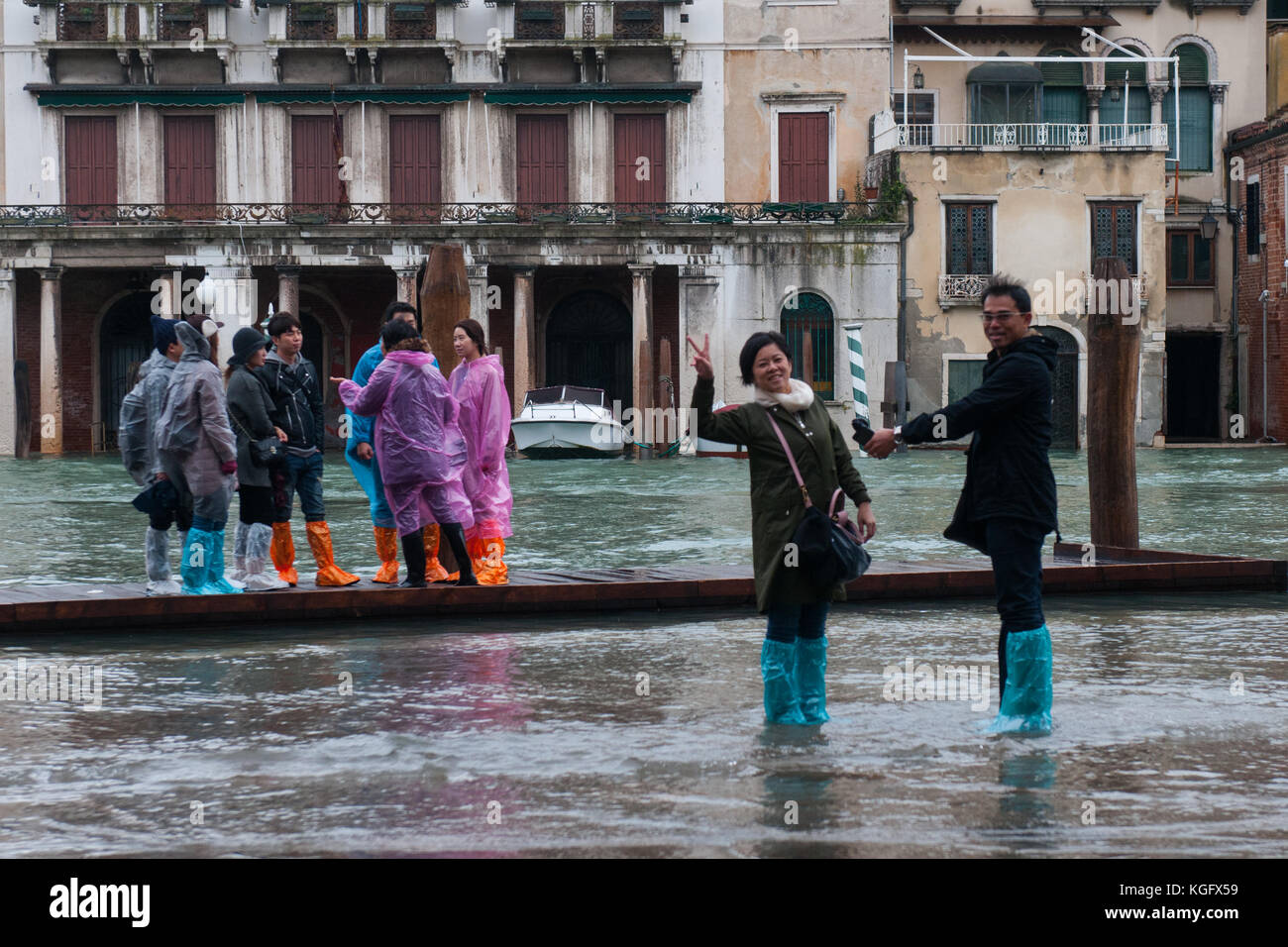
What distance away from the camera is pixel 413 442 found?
1021cm

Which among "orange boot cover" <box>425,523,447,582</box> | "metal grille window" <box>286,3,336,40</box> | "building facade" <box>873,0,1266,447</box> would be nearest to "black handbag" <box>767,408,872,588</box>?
"orange boot cover" <box>425,523,447,582</box>

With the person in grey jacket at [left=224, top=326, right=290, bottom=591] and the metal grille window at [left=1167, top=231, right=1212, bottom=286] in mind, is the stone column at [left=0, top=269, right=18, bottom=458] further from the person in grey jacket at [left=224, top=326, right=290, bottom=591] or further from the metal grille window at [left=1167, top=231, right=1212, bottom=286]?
the person in grey jacket at [left=224, top=326, right=290, bottom=591]

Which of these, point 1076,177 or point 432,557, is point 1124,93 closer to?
point 1076,177

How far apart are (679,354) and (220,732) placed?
32408 mm

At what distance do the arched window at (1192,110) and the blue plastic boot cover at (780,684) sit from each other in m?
36.4

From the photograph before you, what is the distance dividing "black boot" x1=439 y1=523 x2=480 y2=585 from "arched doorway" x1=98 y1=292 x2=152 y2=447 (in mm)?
29741

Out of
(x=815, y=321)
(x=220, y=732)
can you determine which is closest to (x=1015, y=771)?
(x=220, y=732)

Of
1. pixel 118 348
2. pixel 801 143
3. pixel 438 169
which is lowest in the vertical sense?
pixel 118 348

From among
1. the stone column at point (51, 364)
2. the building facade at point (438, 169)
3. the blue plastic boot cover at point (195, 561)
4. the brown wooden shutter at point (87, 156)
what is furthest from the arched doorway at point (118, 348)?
the blue plastic boot cover at point (195, 561)

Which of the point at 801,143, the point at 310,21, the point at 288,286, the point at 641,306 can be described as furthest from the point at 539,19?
the point at 288,286

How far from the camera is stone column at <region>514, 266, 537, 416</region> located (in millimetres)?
35750

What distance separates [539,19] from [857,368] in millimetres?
10334

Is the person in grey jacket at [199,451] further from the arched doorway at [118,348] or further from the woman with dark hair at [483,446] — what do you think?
the arched doorway at [118,348]
